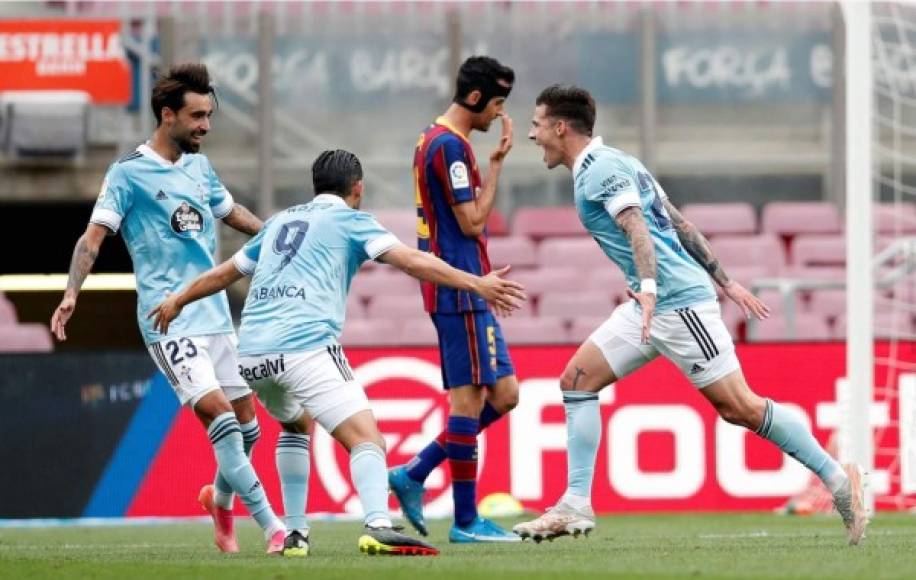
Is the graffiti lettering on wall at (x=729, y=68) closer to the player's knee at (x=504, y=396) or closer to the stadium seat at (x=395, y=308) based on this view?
the stadium seat at (x=395, y=308)

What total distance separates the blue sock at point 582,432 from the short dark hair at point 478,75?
145 cm

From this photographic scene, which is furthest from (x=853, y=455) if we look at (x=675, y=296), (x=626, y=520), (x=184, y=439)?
(x=184, y=439)

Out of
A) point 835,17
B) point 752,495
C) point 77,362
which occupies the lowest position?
point 752,495

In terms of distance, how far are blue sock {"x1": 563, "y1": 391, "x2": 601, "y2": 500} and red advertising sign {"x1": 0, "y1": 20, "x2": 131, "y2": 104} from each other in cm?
899

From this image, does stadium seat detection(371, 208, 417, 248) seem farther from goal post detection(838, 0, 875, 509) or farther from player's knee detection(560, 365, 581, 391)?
player's knee detection(560, 365, 581, 391)

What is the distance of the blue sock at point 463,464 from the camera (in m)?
9.16

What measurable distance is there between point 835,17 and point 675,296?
1019 centimetres

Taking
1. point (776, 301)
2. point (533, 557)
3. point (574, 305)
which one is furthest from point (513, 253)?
point (533, 557)

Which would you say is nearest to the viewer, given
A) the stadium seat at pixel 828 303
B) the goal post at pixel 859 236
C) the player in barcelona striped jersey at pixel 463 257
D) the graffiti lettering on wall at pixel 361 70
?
the player in barcelona striped jersey at pixel 463 257

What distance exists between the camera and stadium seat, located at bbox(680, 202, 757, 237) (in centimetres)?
1697

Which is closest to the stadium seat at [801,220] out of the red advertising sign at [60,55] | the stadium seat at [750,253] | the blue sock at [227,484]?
the stadium seat at [750,253]

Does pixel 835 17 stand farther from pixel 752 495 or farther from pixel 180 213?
pixel 180 213

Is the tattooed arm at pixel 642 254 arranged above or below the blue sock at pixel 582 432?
above

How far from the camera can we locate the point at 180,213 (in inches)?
349
